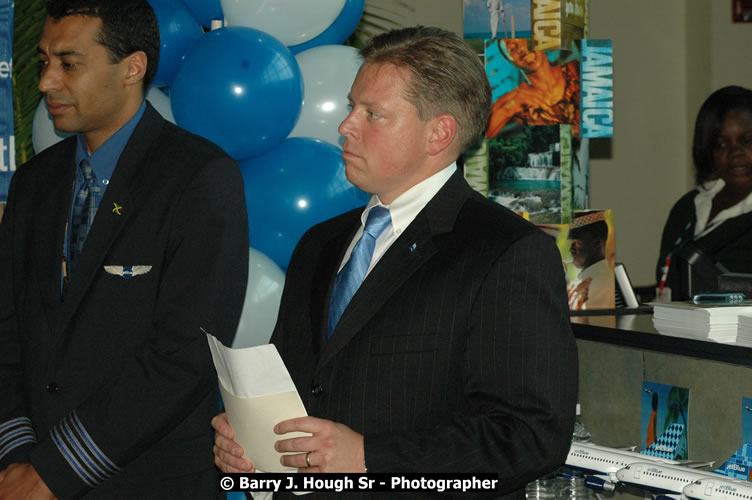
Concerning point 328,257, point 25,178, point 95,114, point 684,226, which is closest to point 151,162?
point 95,114

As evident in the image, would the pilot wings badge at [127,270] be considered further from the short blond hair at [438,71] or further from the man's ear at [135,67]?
the short blond hair at [438,71]

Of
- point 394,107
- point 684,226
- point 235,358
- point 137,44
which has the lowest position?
point 684,226

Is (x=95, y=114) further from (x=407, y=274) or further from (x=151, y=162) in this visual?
(x=407, y=274)

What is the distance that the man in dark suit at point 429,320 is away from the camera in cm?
139

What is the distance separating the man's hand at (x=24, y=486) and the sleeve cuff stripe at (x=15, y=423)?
131 mm

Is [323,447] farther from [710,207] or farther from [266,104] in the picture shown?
[710,207]

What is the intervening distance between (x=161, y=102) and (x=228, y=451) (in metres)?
1.58

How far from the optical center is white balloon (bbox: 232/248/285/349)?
258 centimetres

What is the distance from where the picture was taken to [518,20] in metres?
2.93

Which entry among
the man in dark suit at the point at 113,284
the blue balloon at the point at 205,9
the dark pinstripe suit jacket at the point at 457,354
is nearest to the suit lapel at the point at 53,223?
the man in dark suit at the point at 113,284

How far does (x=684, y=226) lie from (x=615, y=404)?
4.49ft

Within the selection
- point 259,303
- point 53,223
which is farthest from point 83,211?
point 259,303

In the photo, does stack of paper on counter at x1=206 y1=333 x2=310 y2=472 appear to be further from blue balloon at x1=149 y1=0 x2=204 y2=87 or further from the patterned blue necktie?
blue balloon at x1=149 y1=0 x2=204 y2=87

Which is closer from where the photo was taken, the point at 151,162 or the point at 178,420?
the point at 178,420
